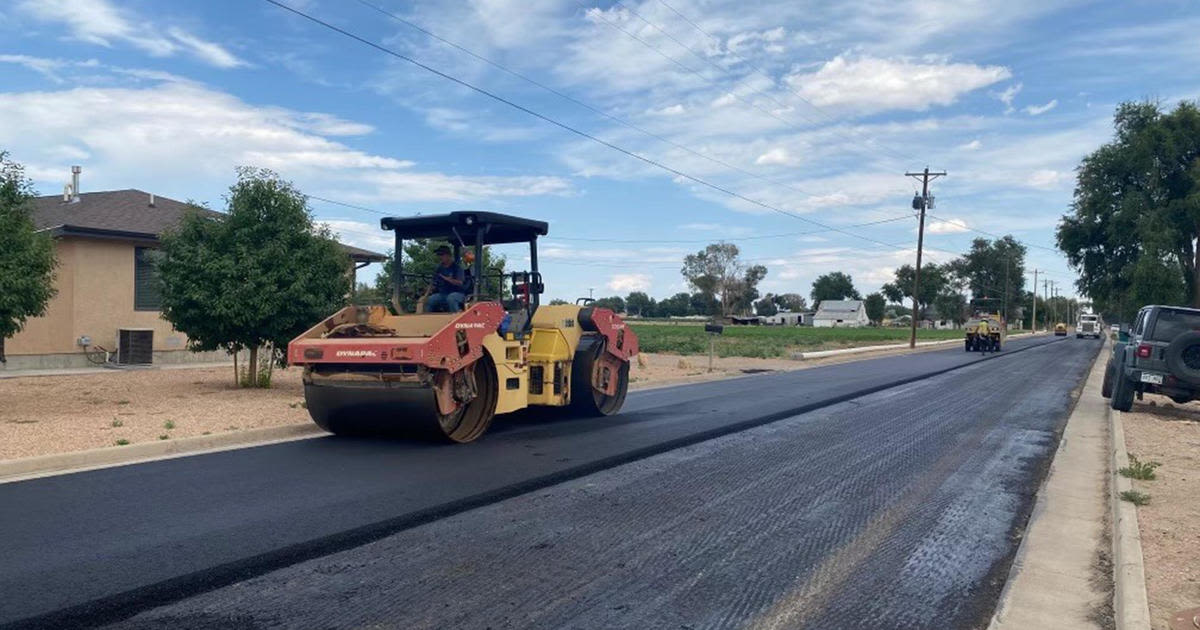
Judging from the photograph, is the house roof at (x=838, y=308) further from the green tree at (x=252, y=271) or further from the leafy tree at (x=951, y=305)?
the green tree at (x=252, y=271)

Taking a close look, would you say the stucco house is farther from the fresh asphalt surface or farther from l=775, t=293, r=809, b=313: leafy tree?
l=775, t=293, r=809, b=313: leafy tree

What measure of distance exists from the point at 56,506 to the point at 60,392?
9.68 meters

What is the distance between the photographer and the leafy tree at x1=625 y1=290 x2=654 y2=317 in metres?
148

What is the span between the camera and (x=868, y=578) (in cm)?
537

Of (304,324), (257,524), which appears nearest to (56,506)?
(257,524)

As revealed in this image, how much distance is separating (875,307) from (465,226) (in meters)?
141

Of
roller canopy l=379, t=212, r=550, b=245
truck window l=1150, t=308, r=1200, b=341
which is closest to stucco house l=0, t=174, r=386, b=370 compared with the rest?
roller canopy l=379, t=212, r=550, b=245

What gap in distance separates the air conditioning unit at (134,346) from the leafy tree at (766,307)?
14723 cm

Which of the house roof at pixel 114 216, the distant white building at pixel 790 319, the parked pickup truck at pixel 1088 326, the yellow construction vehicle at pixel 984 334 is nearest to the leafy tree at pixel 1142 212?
the yellow construction vehicle at pixel 984 334

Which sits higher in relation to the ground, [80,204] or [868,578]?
[80,204]

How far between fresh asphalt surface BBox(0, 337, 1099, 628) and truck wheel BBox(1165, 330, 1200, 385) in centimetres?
438

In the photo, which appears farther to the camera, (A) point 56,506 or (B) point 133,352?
(B) point 133,352

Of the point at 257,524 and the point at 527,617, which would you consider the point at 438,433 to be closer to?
the point at 257,524

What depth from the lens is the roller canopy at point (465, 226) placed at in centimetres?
1086
